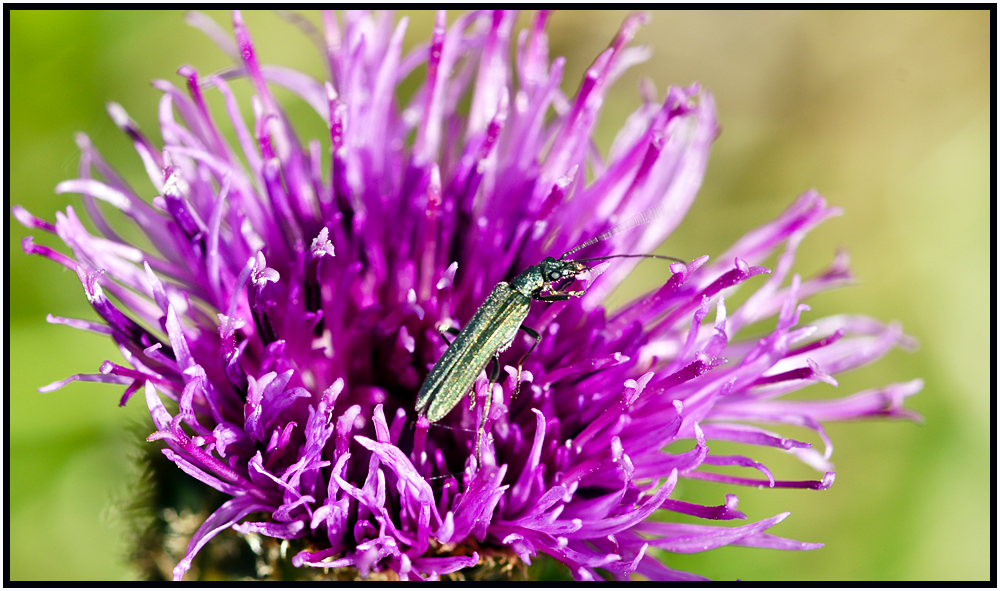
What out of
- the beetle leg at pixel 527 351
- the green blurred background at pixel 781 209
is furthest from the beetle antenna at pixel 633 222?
the green blurred background at pixel 781 209

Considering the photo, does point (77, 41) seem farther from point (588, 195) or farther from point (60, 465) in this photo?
point (588, 195)

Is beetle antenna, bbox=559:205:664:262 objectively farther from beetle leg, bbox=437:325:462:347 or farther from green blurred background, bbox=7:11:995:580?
green blurred background, bbox=7:11:995:580

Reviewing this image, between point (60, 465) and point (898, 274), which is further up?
point (898, 274)

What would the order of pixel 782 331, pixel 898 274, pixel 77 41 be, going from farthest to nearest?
pixel 898 274
pixel 77 41
pixel 782 331

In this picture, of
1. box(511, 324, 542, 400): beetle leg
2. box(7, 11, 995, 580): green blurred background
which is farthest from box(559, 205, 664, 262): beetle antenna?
box(7, 11, 995, 580): green blurred background

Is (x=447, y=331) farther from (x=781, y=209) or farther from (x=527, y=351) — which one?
(x=781, y=209)

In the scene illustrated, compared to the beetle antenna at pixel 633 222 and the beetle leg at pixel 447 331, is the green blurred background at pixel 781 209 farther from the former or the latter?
the beetle antenna at pixel 633 222

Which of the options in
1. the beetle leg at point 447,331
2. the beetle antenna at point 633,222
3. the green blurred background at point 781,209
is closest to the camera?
the beetle leg at point 447,331

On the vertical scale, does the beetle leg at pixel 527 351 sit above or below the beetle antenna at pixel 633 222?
below

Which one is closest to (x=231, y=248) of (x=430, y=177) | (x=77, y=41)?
(x=430, y=177)
